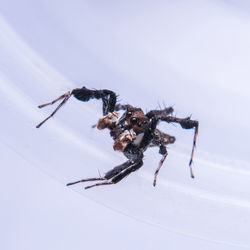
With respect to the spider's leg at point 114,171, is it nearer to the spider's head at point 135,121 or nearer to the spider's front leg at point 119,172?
the spider's front leg at point 119,172

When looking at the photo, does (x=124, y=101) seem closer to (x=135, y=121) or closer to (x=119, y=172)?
(x=135, y=121)

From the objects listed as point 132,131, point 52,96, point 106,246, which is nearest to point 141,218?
point 106,246

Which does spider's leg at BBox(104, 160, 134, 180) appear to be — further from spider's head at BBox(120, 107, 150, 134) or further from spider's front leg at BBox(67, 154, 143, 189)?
spider's head at BBox(120, 107, 150, 134)

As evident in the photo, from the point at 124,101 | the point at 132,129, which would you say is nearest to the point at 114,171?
the point at 132,129

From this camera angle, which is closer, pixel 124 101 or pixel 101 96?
pixel 101 96

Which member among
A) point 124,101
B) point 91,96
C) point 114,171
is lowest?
point 114,171

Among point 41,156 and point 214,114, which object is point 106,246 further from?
point 214,114

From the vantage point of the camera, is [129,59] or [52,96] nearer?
[52,96]

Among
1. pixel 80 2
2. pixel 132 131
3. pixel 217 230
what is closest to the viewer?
pixel 132 131
